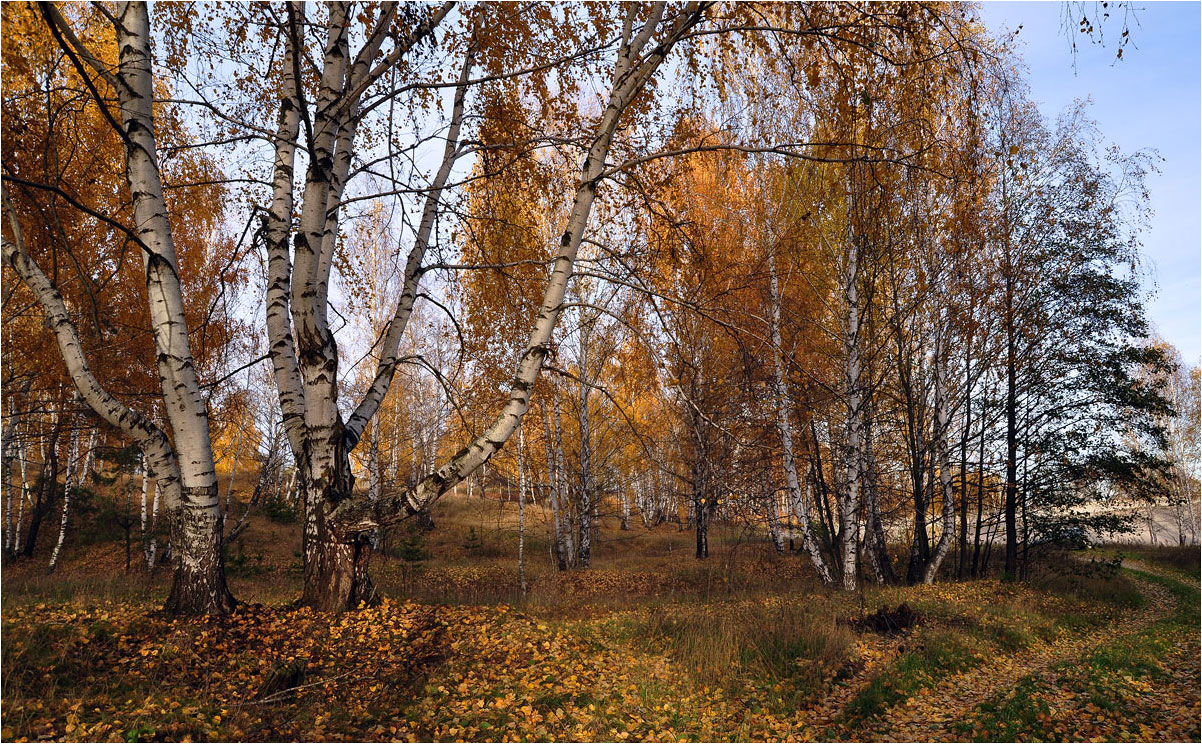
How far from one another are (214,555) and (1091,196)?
53.5ft

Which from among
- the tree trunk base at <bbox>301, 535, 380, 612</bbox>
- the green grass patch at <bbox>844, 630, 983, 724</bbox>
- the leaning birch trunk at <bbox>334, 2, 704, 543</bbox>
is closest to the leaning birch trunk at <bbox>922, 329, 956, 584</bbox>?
the green grass patch at <bbox>844, 630, 983, 724</bbox>

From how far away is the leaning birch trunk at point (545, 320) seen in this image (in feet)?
15.5

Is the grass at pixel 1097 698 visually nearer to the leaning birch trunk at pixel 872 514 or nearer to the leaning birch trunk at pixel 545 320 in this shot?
the leaning birch trunk at pixel 872 514

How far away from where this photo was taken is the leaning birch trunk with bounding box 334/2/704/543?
4.73m

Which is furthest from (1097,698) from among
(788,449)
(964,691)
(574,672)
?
(788,449)

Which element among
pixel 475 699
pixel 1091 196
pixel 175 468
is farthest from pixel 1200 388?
pixel 175 468

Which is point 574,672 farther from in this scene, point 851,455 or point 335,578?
point 851,455

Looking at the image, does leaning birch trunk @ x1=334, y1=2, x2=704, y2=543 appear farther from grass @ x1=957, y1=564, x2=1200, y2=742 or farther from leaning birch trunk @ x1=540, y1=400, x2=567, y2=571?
leaning birch trunk @ x1=540, y1=400, x2=567, y2=571

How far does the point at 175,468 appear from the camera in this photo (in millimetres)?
4996

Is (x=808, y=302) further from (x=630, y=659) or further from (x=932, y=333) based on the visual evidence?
(x=630, y=659)

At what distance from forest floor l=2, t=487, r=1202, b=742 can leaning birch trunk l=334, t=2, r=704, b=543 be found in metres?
1.06

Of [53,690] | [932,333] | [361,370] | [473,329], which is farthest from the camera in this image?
[361,370]

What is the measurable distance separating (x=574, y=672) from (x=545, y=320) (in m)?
3.07

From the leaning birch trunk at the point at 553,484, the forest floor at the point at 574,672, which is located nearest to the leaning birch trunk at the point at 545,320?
the forest floor at the point at 574,672
